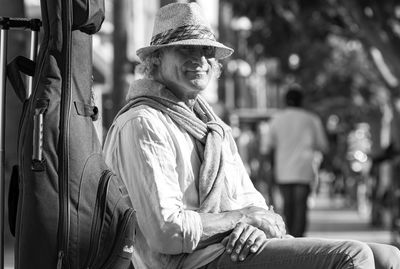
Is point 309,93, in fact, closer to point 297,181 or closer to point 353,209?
point 353,209

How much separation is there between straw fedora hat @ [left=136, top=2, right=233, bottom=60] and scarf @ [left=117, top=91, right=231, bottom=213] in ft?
0.71

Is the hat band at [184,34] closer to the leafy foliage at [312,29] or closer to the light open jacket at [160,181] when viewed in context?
the light open jacket at [160,181]

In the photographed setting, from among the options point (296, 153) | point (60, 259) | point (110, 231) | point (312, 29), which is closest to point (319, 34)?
point (312, 29)

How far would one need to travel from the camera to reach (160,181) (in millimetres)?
4496

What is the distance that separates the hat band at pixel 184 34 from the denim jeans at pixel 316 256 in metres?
0.83

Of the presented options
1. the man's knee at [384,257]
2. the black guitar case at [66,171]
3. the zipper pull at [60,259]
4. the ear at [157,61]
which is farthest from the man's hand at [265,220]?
the zipper pull at [60,259]

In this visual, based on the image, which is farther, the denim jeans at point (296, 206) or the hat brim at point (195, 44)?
the denim jeans at point (296, 206)

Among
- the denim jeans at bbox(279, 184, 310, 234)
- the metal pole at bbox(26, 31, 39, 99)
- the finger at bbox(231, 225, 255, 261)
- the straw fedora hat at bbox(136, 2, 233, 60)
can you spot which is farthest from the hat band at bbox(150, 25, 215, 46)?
the denim jeans at bbox(279, 184, 310, 234)

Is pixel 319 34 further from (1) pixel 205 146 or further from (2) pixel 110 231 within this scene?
(2) pixel 110 231

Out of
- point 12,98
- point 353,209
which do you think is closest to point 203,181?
point 12,98

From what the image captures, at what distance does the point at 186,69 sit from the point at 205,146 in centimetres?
31

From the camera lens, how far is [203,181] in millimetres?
4703

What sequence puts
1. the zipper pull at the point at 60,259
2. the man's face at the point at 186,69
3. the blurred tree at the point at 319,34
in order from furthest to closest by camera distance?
the blurred tree at the point at 319,34
the man's face at the point at 186,69
the zipper pull at the point at 60,259

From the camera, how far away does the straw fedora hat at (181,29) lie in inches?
191
